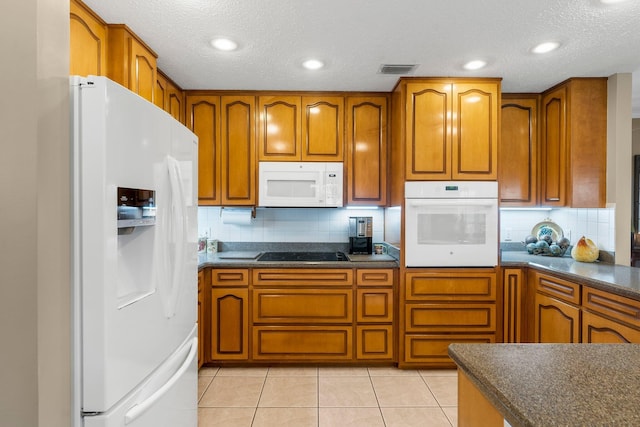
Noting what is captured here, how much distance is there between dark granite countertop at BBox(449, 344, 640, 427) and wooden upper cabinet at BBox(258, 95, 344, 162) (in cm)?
224

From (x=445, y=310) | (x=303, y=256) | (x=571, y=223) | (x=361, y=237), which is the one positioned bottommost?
(x=445, y=310)

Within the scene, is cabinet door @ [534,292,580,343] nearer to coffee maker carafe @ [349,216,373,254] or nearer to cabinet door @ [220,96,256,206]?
coffee maker carafe @ [349,216,373,254]

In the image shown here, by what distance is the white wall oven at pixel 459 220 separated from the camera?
8.99 ft

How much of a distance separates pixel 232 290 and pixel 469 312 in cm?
188

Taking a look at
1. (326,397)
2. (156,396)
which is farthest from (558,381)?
(326,397)

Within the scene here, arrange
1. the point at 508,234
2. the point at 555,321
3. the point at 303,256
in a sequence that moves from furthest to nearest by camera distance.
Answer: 1. the point at 508,234
2. the point at 303,256
3. the point at 555,321

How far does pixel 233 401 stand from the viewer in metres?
2.35

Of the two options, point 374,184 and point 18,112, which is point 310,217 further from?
point 18,112

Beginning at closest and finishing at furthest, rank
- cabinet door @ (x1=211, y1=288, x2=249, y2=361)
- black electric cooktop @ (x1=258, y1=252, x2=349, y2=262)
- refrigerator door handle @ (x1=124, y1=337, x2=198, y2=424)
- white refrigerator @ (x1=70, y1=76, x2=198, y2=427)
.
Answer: white refrigerator @ (x1=70, y1=76, x2=198, y2=427)
refrigerator door handle @ (x1=124, y1=337, x2=198, y2=424)
cabinet door @ (x1=211, y1=288, x2=249, y2=361)
black electric cooktop @ (x1=258, y1=252, x2=349, y2=262)

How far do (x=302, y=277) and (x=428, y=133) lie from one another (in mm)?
1511

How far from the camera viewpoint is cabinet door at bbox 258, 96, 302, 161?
3.03m

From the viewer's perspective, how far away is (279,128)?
119 inches

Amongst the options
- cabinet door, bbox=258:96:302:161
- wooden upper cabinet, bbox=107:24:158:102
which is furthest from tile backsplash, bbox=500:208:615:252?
wooden upper cabinet, bbox=107:24:158:102

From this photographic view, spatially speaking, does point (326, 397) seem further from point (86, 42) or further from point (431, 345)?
point (86, 42)
